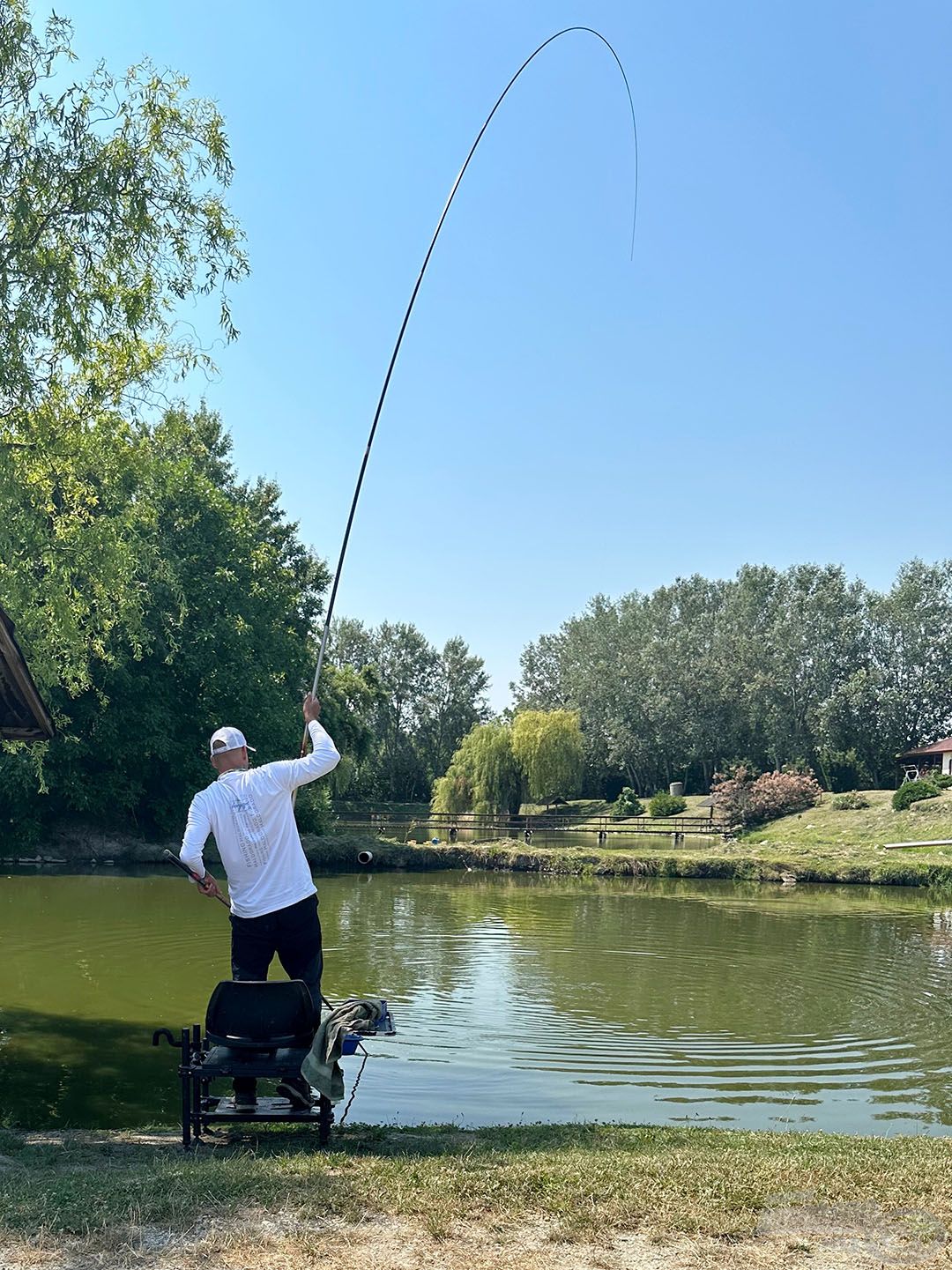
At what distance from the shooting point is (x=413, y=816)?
50219 millimetres

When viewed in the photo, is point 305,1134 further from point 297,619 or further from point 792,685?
point 792,685

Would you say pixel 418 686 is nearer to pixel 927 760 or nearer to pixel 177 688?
pixel 927 760

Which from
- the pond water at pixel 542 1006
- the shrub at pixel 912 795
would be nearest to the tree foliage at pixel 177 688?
the pond water at pixel 542 1006

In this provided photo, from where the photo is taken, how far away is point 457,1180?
4.96 m

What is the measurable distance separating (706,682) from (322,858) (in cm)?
4565

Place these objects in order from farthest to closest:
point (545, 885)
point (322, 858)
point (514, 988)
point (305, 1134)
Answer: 1. point (322, 858)
2. point (545, 885)
3. point (514, 988)
4. point (305, 1134)

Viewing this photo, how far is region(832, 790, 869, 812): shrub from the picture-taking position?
4903cm

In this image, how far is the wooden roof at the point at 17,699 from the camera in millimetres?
8703

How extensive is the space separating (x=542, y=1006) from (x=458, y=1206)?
29.4ft

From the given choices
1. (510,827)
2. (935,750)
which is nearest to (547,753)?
(510,827)

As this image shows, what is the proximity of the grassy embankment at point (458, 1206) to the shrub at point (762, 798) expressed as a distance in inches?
1804

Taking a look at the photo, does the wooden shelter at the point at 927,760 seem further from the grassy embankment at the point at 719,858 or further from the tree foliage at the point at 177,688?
the tree foliage at the point at 177,688

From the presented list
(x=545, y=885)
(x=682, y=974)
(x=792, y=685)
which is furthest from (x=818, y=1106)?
(x=792, y=685)

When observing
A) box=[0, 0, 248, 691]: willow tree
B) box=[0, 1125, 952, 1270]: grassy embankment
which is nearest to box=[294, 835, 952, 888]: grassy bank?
box=[0, 0, 248, 691]: willow tree
